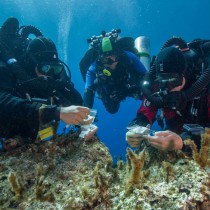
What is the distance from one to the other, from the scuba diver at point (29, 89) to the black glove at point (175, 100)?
126cm

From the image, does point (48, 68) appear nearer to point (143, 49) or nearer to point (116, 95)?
point (116, 95)

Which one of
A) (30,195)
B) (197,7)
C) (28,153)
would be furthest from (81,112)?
(197,7)

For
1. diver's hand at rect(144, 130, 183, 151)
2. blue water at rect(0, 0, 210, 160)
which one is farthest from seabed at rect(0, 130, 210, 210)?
blue water at rect(0, 0, 210, 160)

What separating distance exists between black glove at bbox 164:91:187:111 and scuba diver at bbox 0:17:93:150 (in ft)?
4.13

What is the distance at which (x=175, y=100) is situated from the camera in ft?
12.3

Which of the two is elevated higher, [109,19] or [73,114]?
[109,19]

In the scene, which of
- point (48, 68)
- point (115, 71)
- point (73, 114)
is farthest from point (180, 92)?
point (115, 71)

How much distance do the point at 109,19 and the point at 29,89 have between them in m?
57.7

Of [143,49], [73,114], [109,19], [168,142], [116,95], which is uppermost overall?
[109,19]

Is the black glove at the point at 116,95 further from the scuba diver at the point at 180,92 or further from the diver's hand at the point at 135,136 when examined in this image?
the diver's hand at the point at 135,136

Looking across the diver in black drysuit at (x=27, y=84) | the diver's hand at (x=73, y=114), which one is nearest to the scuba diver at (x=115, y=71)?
the diver in black drysuit at (x=27, y=84)

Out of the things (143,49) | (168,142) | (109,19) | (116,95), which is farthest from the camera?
(109,19)

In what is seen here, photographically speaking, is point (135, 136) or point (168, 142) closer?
point (168, 142)

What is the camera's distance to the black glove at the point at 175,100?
12.3 feet
